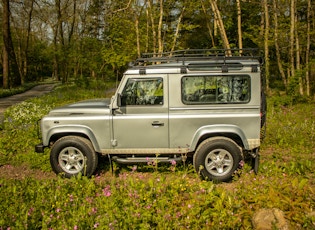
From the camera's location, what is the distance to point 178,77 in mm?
5578

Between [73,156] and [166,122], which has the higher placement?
[166,122]

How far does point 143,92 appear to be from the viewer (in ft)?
18.6

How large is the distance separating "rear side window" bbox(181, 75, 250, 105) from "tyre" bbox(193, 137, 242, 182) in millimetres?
747

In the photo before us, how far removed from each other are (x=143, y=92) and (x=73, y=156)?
1.85 metres

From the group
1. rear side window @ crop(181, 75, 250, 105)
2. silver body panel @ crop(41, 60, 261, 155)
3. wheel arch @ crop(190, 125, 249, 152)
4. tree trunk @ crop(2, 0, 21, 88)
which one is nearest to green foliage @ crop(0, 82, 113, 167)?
silver body panel @ crop(41, 60, 261, 155)

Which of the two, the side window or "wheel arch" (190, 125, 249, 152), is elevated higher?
the side window

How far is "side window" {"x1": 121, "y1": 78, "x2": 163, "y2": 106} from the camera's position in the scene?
5.62 metres

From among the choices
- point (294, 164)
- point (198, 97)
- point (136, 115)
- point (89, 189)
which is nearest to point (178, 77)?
point (198, 97)

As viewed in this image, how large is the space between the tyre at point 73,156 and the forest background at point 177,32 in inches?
→ 198

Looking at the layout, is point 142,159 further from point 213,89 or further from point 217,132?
point 213,89

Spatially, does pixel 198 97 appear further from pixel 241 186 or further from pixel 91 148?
pixel 91 148

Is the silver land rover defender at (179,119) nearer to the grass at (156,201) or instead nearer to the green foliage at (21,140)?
the grass at (156,201)

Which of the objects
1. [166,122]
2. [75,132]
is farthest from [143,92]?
[75,132]

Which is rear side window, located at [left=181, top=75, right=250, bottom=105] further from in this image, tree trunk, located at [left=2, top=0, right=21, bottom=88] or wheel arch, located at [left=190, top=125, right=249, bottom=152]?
tree trunk, located at [left=2, top=0, right=21, bottom=88]
